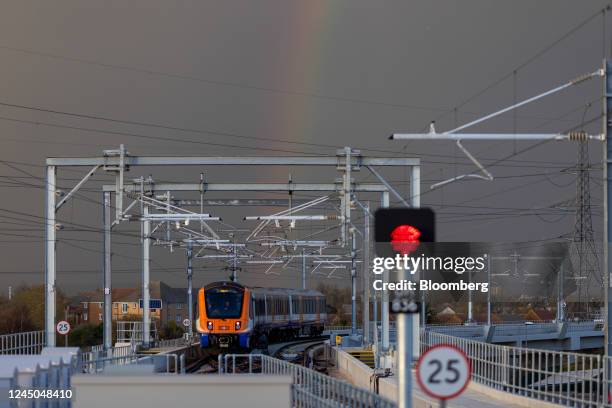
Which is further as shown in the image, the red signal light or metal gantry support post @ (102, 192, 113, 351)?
metal gantry support post @ (102, 192, 113, 351)

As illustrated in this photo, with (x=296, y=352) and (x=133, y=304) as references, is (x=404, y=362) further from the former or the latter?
(x=133, y=304)

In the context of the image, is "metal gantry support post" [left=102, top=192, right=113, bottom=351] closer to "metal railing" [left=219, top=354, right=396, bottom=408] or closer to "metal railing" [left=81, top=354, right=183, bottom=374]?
"metal railing" [left=81, top=354, right=183, bottom=374]

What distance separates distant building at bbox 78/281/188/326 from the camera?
357ft

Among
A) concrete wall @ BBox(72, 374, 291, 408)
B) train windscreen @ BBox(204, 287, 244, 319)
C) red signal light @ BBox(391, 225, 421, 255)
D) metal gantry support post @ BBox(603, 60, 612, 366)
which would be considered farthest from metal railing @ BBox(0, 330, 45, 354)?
red signal light @ BBox(391, 225, 421, 255)

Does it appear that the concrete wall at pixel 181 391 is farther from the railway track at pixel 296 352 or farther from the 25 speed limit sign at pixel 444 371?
the railway track at pixel 296 352

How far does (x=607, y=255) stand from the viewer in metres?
18.2

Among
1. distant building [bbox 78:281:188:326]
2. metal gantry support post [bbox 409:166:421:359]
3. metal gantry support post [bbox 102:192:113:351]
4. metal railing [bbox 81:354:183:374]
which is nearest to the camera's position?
metal railing [bbox 81:354:183:374]

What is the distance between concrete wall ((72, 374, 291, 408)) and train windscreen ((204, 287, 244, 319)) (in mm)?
33697

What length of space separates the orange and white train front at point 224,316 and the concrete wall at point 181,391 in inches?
1319

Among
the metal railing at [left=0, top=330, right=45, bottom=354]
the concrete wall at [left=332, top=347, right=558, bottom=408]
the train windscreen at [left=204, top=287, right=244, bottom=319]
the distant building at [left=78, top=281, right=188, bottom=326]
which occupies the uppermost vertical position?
the train windscreen at [left=204, top=287, right=244, bottom=319]

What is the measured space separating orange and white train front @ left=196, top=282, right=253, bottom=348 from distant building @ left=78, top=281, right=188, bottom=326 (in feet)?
179

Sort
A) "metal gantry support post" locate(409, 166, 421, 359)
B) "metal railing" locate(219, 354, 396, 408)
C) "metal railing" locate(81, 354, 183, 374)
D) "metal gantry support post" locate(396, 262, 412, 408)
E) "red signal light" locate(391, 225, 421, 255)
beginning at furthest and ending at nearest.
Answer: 1. "metal gantry support post" locate(409, 166, 421, 359)
2. "metal railing" locate(81, 354, 183, 374)
3. "metal railing" locate(219, 354, 396, 408)
4. "red signal light" locate(391, 225, 421, 255)
5. "metal gantry support post" locate(396, 262, 412, 408)

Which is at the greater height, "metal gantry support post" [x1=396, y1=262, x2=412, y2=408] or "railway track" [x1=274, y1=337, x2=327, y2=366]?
"metal gantry support post" [x1=396, y1=262, x2=412, y2=408]

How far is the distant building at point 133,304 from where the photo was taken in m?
109
